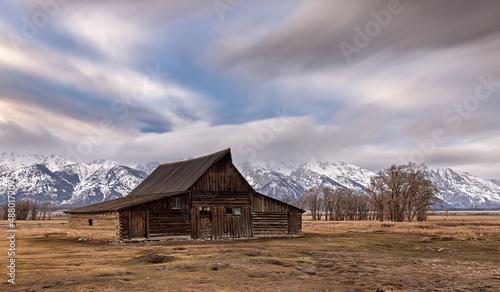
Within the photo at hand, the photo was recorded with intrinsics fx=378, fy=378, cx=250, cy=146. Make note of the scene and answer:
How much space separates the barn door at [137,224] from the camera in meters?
33.1

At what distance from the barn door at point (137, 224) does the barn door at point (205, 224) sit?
18.5 feet

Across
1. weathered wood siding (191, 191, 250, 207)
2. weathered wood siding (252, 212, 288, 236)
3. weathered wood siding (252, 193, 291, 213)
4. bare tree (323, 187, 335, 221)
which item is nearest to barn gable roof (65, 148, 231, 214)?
weathered wood siding (191, 191, 250, 207)

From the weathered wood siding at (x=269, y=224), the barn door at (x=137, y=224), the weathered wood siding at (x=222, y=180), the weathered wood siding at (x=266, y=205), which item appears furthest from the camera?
the weathered wood siding at (x=266, y=205)

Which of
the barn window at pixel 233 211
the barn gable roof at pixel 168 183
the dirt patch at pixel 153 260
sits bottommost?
the dirt patch at pixel 153 260

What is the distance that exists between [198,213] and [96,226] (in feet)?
32.7

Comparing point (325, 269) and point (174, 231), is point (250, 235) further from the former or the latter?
point (325, 269)

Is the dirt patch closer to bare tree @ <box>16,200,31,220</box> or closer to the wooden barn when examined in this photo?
the wooden barn

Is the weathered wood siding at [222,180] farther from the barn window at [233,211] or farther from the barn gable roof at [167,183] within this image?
the barn window at [233,211]

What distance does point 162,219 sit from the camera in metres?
34.8

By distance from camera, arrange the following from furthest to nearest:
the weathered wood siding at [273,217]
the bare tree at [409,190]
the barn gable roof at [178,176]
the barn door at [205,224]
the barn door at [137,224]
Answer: the bare tree at [409,190] → the weathered wood siding at [273,217] → the barn gable roof at [178,176] → the barn door at [205,224] → the barn door at [137,224]

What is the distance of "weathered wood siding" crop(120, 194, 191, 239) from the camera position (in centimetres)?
3294

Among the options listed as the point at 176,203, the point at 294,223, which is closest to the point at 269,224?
the point at 294,223

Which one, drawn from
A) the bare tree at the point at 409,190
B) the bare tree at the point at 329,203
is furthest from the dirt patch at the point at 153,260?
the bare tree at the point at 329,203

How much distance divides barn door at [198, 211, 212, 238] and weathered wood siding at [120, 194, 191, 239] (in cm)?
125
